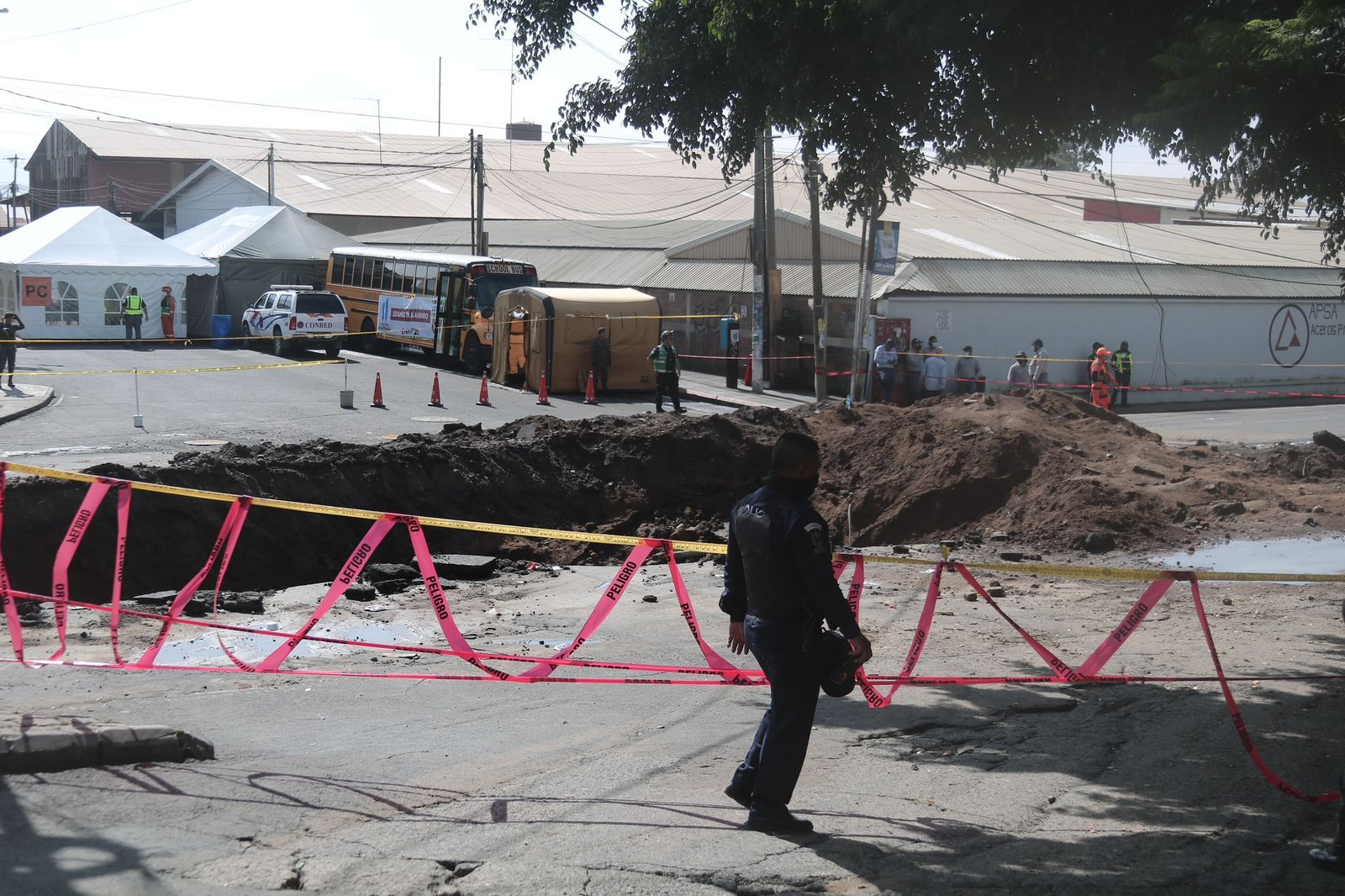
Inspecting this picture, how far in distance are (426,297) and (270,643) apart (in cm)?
2880

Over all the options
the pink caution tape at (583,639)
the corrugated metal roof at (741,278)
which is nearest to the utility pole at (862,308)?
the corrugated metal roof at (741,278)

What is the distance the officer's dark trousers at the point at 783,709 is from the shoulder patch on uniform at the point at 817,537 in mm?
369

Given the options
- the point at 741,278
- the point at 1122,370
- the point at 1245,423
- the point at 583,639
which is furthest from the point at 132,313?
the point at 583,639

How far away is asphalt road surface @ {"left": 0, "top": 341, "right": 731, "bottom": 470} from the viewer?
19.2 m

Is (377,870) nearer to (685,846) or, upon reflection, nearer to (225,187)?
(685,846)

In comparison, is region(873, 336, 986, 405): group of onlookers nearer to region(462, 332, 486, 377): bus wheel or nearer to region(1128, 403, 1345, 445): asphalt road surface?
region(1128, 403, 1345, 445): asphalt road surface

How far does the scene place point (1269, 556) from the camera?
1222 cm

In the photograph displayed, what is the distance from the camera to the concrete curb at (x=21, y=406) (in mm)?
21189

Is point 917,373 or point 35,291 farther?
point 35,291

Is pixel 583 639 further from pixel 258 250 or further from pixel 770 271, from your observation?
pixel 258 250

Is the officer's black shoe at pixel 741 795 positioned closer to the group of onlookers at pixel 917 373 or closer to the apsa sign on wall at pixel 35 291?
the group of onlookers at pixel 917 373

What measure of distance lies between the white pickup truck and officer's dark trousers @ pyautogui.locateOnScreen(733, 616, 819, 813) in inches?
1337

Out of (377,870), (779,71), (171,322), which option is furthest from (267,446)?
(171,322)

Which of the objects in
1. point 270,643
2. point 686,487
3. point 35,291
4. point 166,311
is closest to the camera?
point 270,643
